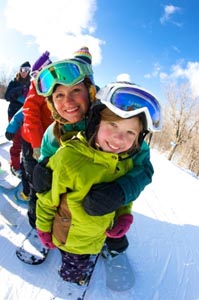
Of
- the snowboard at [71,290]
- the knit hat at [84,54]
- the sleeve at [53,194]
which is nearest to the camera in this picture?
the sleeve at [53,194]

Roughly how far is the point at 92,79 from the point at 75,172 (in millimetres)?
689

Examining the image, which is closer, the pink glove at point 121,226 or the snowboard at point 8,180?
the pink glove at point 121,226

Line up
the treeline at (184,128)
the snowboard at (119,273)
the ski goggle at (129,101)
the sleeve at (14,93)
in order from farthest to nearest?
the treeline at (184,128) < the sleeve at (14,93) < the snowboard at (119,273) < the ski goggle at (129,101)

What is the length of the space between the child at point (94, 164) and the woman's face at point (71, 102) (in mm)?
32

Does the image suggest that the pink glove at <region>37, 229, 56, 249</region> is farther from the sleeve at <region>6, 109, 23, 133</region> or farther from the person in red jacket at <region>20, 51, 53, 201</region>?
the sleeve at <region>6, 109, 23, 133</region>

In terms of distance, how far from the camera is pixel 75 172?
1465 millimetres

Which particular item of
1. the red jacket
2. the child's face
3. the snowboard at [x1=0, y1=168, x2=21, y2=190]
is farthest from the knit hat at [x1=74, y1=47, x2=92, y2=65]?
the snowboard at [x1=0, y1=168, x2=21, y2=190]

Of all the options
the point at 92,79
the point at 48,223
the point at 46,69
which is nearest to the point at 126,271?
the point at 48,223

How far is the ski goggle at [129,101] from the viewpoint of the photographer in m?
1.36

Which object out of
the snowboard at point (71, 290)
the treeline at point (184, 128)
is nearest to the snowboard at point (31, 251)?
the snowboard at point (71, 290)

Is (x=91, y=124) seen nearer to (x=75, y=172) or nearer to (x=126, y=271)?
(x=75, y=172)

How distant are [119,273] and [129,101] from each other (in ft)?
5.00

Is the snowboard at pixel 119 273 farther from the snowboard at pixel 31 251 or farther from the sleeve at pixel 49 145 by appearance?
the sleeve at pixel 49 145

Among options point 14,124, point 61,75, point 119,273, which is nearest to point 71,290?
point 119,273
